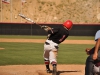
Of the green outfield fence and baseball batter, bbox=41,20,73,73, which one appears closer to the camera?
baseball batter, bbox=41,20,73,73

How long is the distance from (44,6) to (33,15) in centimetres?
323

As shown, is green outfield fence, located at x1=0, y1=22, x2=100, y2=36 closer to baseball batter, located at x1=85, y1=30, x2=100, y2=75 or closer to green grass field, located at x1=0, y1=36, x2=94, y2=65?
green grass field, located at x1=0, y1=36, x2=94, y2=65

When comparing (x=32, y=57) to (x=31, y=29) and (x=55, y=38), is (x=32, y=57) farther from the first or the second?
(x=31, y=29)

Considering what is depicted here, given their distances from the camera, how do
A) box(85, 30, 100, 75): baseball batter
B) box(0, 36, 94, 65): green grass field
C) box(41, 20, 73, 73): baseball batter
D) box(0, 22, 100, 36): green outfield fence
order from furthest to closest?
box(0, 22, 100, 36): green outfield fence < box(0, 36, 94, 65): green grass field < box(41, 20, 73, 73): baseball batter < box(85, 30, 100, 75): baseball batter

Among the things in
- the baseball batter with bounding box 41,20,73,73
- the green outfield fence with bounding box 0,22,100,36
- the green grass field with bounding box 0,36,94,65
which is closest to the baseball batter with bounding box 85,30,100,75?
the baseball batter with bounding box 41,20,73,73

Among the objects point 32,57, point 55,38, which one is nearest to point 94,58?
point 55,38

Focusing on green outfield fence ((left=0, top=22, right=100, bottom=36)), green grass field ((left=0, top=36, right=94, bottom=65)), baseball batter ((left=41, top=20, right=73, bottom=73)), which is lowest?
green outfield fence ((left=0, top=22, right=100, bottom=36))

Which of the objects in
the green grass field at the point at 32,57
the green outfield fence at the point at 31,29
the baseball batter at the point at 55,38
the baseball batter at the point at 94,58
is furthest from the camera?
the green outfield fence at the point at 31,29

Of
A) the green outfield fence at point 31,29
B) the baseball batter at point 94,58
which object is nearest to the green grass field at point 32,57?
the baseball batter at point 94,58

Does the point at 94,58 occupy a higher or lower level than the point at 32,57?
higher

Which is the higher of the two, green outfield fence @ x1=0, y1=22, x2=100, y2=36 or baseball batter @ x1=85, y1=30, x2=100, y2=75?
baseball batter @ x1=85, y1=30, x2=100, y2=75

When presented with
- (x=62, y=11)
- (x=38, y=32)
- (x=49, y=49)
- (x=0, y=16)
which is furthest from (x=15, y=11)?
(x=49, y=49)

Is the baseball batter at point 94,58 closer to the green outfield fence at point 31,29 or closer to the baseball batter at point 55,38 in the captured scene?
the baseball batter at point 55,38

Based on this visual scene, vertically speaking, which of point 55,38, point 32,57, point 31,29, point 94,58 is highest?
point 94,58
